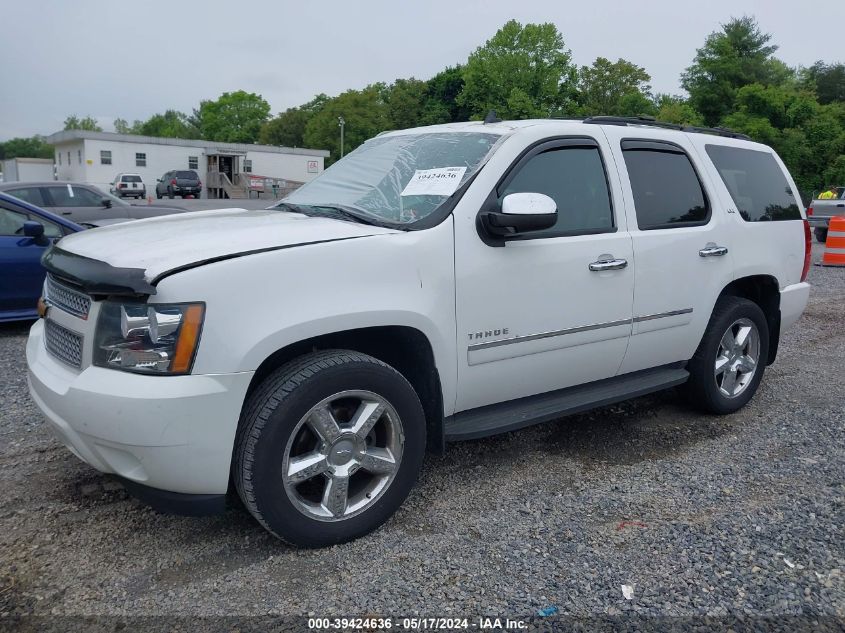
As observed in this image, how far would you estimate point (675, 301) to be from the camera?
420 centimetres

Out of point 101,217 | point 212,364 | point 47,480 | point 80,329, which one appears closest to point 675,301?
point 212,364

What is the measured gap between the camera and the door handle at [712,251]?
4332 millimetres

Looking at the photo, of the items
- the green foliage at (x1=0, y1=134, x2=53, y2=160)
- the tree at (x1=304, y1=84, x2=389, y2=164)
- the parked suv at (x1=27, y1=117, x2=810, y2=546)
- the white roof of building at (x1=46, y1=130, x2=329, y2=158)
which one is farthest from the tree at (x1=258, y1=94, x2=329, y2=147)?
the parked suv at (x1=27, y1=117, x2=810, y2=546)

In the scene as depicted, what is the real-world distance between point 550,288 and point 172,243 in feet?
5.80

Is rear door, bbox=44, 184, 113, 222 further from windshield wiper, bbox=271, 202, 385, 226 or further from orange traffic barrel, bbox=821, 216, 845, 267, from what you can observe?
orange traffic barrel, bbox=821, 216, 845, 267

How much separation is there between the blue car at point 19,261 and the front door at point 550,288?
16.7 feet

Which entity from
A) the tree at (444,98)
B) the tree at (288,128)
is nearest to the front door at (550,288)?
the tree at (444,98)

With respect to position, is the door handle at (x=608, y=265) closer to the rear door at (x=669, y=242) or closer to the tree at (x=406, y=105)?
the rear door at (x=669, y=242)

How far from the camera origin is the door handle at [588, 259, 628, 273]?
3.70 metres

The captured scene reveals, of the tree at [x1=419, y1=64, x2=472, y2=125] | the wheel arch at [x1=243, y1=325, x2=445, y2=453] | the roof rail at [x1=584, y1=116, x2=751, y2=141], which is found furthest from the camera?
the tree at [x1=419, y1=64, x2=472, y2=125]

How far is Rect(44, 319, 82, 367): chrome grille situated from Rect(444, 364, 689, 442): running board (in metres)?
1.61

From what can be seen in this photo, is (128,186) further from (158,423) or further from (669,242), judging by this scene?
(158,423)

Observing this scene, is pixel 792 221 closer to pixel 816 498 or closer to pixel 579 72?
pixel 816 498

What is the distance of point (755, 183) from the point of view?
4.95 m
